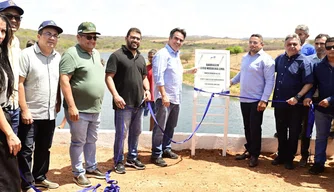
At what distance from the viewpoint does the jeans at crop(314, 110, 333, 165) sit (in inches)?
188

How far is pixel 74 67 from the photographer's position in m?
3.89

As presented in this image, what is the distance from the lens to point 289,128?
502cm

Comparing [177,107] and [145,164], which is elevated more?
[177,107]

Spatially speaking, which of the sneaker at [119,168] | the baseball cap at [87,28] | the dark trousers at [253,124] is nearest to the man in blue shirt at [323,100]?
the dark trousers at [253,124]

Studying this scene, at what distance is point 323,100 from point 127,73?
7.67 feet

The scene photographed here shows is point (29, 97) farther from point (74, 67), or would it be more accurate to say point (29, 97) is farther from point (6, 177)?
point (6, 177)

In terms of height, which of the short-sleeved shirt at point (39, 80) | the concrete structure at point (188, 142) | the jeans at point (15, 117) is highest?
the short-sleeved shirt at point (39, 80)

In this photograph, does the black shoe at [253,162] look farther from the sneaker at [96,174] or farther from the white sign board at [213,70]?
the sneaker at [96,174]

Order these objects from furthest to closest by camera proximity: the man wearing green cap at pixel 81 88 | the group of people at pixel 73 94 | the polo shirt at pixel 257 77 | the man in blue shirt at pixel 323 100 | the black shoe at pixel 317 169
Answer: the polo shirt at pixel 257 77, the black shoe at pixel 317 169, the man in blue shirt at pixel 323 100, the man wearing green cap at pixel 81 88, the group of people at pixel 73 94

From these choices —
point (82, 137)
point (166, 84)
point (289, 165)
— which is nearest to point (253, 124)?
point (289, 165)

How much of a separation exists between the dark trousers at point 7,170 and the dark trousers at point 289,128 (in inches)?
136

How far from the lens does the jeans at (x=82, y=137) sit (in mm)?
4098

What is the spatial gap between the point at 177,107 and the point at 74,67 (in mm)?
1735

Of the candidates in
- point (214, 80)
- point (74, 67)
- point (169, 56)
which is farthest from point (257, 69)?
point (74, 67)
